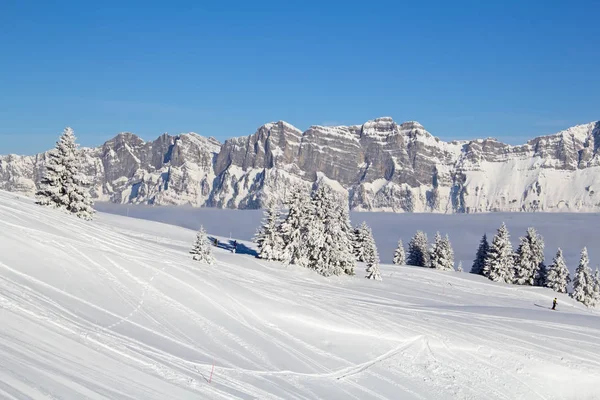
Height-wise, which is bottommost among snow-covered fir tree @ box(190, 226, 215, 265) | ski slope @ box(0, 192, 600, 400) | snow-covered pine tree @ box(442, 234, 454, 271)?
ski slope @ box(0, 192, 600, 400)

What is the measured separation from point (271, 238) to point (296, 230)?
2.62 metres

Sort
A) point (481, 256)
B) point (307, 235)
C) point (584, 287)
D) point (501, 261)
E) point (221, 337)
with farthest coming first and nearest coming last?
point (481, 256) → point (501, 261) → point (584, 287) → point (307, 235) → point (221, 337)

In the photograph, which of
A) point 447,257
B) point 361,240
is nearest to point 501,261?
point 447,257

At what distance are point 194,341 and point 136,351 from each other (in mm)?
3249

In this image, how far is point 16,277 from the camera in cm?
1820

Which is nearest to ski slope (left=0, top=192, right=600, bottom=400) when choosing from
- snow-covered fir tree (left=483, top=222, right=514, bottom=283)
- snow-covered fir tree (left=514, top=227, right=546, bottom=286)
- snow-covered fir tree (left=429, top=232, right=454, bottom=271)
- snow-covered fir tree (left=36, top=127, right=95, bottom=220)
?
snow-covered fir tree (left=36, top=127, right=95, bottom=220)

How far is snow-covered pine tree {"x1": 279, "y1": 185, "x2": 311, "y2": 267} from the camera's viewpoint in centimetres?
4706

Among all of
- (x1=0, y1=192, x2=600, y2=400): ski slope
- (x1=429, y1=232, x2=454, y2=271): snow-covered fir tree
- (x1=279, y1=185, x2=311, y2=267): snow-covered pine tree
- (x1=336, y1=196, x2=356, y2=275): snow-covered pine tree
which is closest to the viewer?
(x1=0, y1=192, x2=600, y2=400): ski slope

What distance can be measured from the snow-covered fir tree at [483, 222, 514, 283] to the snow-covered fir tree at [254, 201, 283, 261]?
35.6 metres

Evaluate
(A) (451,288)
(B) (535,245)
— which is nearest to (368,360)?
(A) (451,288)

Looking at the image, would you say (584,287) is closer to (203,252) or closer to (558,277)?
(558,277)

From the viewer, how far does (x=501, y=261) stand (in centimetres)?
6888

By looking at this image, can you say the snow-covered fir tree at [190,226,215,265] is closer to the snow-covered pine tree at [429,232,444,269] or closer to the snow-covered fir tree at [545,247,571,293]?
the snow-covered fir tree at [545,247,571,293]

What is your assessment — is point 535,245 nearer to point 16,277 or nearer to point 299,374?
point 299,374
